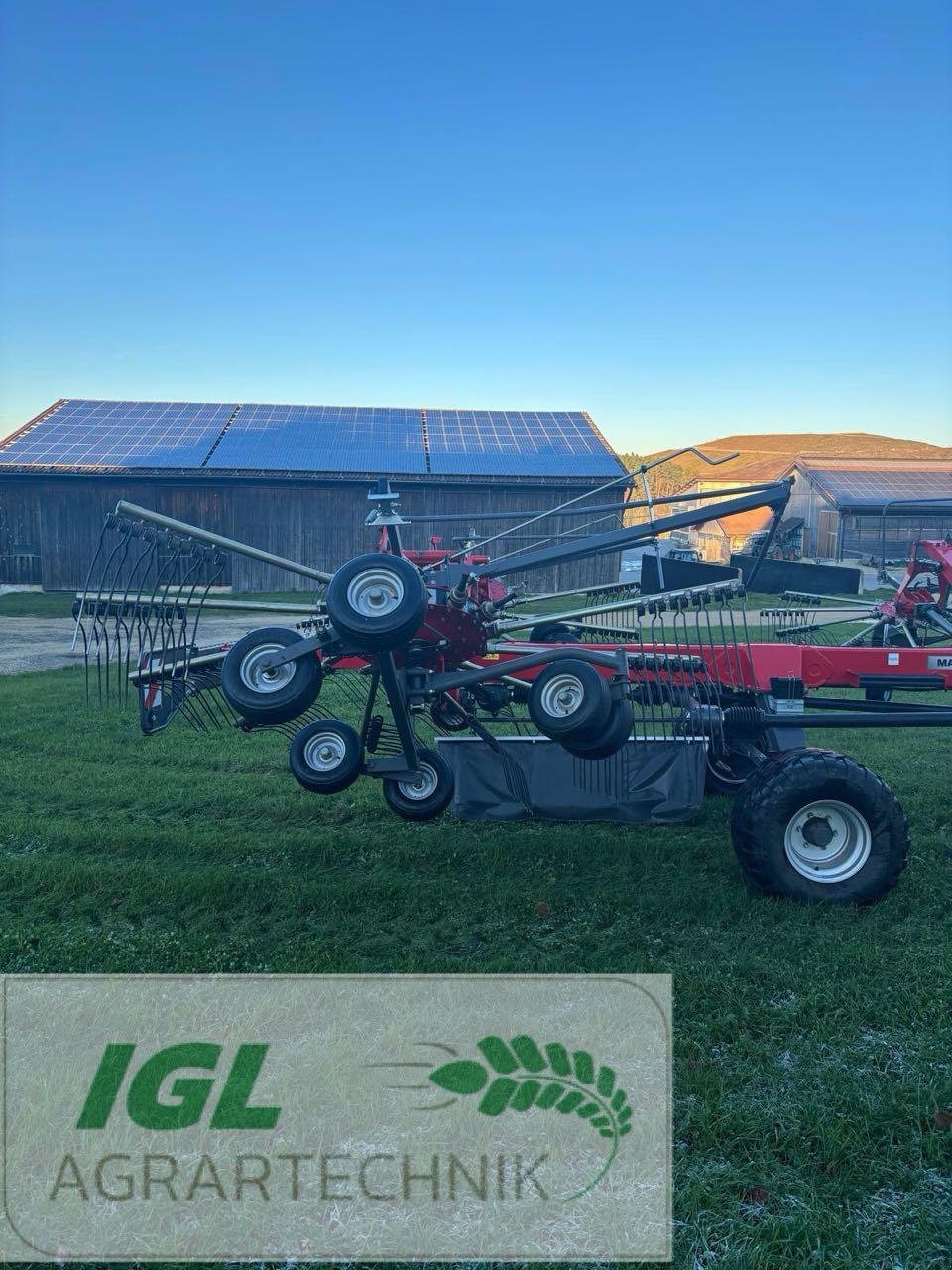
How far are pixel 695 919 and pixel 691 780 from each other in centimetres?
186

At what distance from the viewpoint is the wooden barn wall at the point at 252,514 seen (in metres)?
28.0

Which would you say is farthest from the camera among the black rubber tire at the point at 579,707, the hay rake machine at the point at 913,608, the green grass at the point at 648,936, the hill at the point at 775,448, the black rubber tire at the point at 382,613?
the hill at the point at 775,448

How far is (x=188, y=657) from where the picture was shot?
5777 millimetres

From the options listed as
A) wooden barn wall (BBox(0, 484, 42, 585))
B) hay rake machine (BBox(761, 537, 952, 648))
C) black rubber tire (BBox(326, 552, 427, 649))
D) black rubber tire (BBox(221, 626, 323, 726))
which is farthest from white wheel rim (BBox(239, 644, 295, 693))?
wooden barn wall (BBox(0, 484, 42, 585))

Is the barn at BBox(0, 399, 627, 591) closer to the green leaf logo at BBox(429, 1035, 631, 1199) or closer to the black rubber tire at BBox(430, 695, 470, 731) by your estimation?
the black rubber tire at BBox(430, 695, 470, 731)

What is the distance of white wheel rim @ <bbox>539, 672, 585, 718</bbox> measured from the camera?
502cm

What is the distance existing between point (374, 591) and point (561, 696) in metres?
1.14

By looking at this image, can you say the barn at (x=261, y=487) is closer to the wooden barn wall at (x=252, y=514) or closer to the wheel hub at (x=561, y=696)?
the wooden barn wall at (x=252, y=514)

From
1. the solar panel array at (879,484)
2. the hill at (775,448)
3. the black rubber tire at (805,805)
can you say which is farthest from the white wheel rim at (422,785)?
the hill at (775,448)

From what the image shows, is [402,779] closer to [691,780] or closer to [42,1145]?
[691,780]

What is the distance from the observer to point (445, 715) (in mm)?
7578

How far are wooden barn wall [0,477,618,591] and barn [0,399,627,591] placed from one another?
34mm

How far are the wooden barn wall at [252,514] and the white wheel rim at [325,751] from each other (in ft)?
73.7

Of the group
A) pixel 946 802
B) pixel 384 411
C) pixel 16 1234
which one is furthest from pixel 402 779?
pixel 384 411
